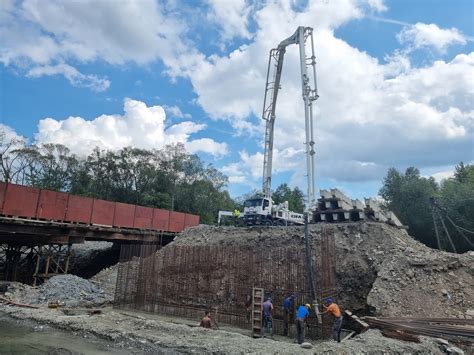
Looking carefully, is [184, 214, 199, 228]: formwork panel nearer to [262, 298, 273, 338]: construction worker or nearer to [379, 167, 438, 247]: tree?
[379, 167, 438, 247]: tree

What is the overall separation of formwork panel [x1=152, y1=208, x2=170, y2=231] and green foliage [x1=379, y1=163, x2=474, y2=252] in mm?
20460

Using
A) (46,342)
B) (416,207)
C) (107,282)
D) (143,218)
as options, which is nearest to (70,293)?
(107,282)

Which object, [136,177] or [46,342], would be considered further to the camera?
[136,177]

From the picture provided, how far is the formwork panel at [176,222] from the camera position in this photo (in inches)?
1248

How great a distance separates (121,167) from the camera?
2327 inches

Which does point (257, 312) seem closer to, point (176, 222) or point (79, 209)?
point (79, 209)

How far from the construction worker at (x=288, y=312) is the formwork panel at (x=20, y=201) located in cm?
1597

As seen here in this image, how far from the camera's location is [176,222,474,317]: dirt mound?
1345 centimetres

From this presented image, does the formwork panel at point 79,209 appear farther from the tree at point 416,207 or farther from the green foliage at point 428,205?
the tree at point 416,207

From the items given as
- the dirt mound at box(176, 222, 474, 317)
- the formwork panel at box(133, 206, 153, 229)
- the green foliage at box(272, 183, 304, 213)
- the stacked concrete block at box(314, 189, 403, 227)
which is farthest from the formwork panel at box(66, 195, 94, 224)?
the green foliage at box(272, 183, 304, 213)

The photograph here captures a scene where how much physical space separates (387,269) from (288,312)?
4.82 m

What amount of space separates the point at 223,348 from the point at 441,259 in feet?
35.7

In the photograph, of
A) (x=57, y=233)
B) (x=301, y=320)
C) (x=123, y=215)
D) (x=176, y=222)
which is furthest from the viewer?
(x=176, y=222)

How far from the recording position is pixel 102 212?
26.1m
